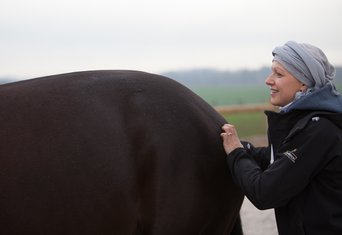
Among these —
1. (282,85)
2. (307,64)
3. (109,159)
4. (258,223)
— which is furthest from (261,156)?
(258,223)

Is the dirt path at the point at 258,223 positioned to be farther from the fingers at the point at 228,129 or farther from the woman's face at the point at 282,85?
the woman's face at the point at 282,85

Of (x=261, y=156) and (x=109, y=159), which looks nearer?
(x=109, y=159)

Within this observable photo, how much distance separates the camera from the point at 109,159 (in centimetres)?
223

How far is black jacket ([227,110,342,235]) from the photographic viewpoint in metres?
2.04

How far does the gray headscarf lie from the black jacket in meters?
0.14

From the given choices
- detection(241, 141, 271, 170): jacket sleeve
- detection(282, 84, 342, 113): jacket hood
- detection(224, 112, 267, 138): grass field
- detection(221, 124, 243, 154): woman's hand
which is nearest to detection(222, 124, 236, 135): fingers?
detection(221, 124, 243, 154): woman's hand

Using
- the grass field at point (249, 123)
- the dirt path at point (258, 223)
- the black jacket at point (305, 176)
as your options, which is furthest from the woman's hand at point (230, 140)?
the grass field at point (249, 123)

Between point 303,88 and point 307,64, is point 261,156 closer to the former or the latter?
point 303,88

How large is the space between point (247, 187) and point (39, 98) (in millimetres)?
987

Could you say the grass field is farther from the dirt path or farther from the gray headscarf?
the gray headscarf

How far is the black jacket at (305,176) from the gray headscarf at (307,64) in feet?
0.46

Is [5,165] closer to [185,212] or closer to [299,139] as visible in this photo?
[185,212]

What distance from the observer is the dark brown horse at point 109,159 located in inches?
84.7

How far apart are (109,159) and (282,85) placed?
82 centimetres
